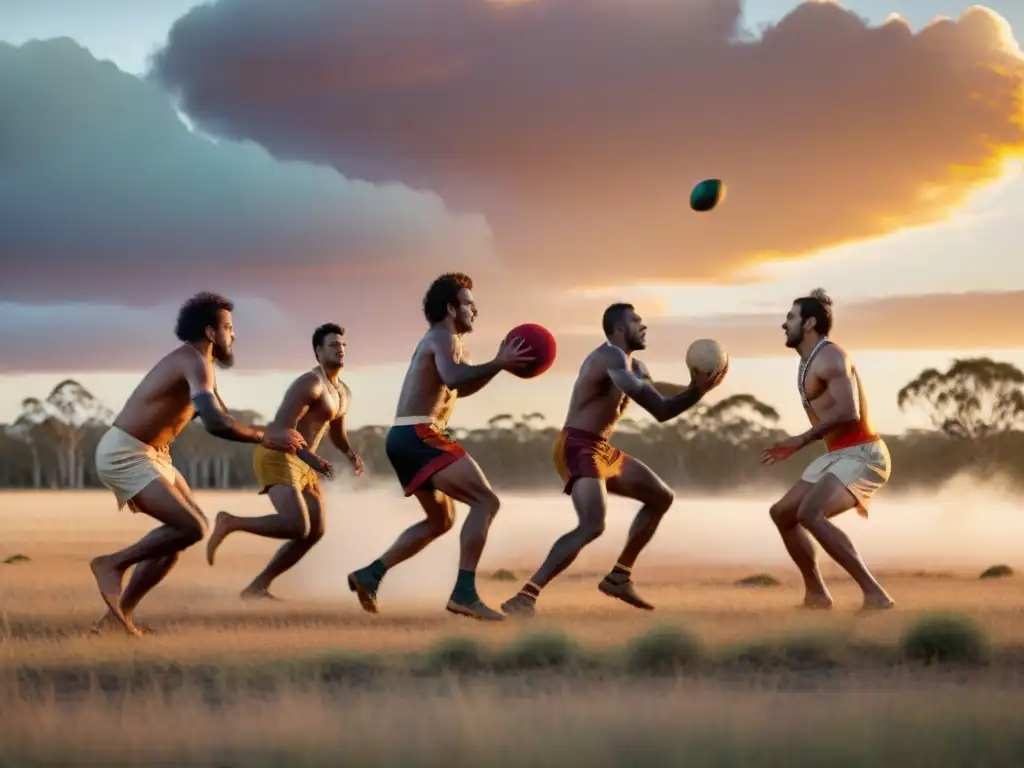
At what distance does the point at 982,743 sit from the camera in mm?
6480

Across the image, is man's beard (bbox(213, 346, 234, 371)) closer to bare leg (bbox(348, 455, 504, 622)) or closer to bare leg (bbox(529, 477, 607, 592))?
bare leg (bbox(348, 455, 504, 622))

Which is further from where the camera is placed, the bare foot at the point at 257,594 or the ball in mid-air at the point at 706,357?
the bare foot at the point at 257,594

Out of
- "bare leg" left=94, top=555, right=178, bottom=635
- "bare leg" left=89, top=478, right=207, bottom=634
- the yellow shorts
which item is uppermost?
the yellow shorts

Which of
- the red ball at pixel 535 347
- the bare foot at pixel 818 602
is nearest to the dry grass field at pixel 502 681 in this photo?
the bare foot at pixel 818 602

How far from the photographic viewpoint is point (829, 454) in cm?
1198

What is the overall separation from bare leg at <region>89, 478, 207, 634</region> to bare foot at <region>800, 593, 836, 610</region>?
15.8 feet

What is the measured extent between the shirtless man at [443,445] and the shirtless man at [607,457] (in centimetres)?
60

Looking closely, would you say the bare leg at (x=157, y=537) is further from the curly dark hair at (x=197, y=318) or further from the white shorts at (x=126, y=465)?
the curly dark hair at (x=197, y=318)

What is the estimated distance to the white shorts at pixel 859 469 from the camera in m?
11.8

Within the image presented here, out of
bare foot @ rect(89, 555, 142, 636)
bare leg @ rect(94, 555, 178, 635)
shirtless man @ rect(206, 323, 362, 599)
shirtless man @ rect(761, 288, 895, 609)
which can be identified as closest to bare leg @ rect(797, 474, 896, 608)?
shirtless man @ rect(761, 288, 895, 609)

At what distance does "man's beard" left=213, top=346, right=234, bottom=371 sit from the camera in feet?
34.8

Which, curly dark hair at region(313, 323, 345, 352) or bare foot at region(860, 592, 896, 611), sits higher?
curly dark hair at region(313, 323, 345, 352)

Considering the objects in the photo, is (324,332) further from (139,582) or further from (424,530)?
(139,582)

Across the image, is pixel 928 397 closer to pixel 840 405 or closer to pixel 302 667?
pixel 840 405
